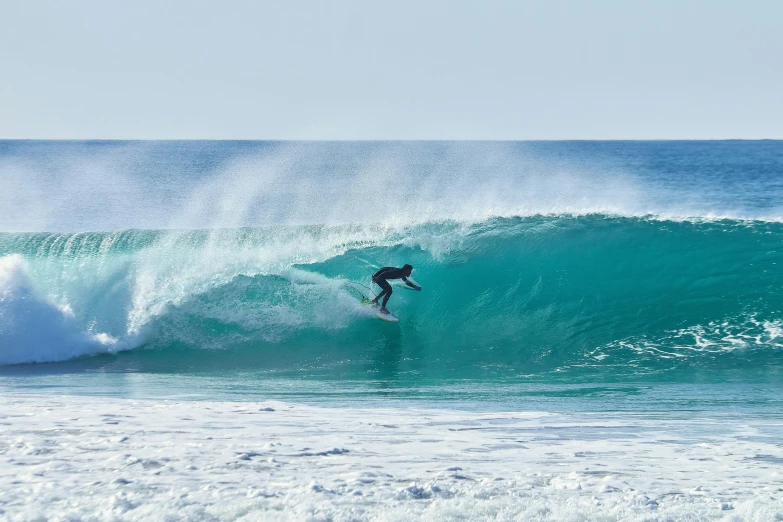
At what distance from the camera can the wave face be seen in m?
10.7

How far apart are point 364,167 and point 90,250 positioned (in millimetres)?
46202

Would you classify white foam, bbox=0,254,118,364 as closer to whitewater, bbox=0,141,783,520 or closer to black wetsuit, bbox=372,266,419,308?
whitewater, bbox=0,141,783,520

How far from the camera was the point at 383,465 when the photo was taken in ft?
17.5

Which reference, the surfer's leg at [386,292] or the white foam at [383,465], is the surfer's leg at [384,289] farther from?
the white foam at [383,465]

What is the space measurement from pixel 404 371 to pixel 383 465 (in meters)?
4.61

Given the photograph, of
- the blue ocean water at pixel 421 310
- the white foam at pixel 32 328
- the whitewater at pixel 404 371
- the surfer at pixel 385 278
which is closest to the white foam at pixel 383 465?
the whitewater at pixel 404 371

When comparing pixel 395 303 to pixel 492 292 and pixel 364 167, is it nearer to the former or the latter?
pixel 492 292

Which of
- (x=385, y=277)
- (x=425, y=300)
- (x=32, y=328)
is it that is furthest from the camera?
(x=425, y=300)

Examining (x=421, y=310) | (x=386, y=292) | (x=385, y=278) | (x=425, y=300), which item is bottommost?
(x=421, y=310)

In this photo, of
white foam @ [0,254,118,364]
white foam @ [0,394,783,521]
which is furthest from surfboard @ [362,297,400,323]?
white foam @ [0,394,783,521]

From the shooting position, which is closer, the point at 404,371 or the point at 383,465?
the point at 383,465

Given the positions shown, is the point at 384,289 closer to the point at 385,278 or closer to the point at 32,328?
the point at 385,278

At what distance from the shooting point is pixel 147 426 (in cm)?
640

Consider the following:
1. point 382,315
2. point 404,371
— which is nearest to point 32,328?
point 382,315
